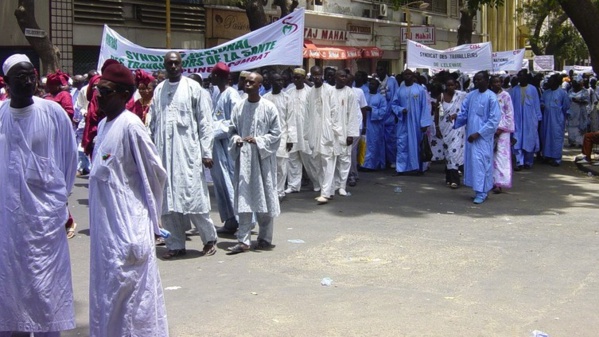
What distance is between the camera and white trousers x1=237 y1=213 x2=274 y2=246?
843 centimetres

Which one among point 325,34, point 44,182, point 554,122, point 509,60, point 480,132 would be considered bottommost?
point 44,182

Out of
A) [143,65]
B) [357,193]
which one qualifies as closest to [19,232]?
[143,65]

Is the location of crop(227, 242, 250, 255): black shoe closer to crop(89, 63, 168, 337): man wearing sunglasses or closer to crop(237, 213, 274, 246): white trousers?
crop(237, 213, 274, 246): white trousers

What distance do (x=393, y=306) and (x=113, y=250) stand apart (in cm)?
263

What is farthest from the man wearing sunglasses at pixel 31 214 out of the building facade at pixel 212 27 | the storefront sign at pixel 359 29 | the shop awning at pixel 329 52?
the storefront sign at pixel 359 29

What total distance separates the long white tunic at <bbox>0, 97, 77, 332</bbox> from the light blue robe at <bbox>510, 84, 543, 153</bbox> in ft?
42.1

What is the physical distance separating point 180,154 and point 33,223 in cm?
320

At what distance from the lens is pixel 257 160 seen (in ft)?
27.7

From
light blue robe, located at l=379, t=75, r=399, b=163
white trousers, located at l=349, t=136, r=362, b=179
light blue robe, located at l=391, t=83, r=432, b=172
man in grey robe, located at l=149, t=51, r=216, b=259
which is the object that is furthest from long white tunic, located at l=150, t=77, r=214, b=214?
light blue robe, located at l=379, t=75, r=399, b=163

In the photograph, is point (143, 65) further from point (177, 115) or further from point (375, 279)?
point (375, 279)

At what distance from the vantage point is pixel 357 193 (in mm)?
12898

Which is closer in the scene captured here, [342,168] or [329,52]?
[342,168]

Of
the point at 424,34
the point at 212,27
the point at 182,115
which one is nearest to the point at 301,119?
the point at 182,115

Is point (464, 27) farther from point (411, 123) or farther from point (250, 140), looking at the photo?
point (250, 140)
